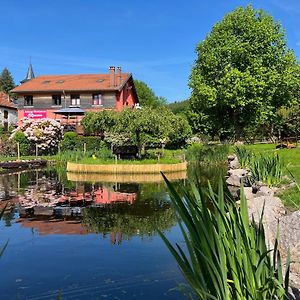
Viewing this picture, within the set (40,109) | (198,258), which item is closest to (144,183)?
(198,258)

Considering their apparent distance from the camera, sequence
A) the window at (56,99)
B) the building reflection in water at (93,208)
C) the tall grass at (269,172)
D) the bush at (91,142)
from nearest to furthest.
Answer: the building reflection in water at (93,208)
the tall grass at (269,172)
the bush at (91,142)
the window at (56,99)

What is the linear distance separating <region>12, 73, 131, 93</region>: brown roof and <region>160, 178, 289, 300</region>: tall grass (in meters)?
Result: 37.8

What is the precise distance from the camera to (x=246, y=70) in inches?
1195

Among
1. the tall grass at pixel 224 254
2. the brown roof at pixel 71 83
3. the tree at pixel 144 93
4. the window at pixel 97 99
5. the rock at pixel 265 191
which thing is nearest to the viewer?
the tall grass at pixel 224 254

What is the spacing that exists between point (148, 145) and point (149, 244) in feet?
89.8

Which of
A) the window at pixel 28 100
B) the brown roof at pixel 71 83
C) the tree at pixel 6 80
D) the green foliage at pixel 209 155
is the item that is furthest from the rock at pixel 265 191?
the tree at pixel 6 80

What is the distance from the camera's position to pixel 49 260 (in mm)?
6660

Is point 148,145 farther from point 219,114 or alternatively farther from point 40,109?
point 40,109

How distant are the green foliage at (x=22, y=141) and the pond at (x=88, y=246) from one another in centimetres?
1692

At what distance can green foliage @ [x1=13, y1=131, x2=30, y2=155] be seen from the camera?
30889mm

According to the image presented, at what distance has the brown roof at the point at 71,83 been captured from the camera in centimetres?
4094

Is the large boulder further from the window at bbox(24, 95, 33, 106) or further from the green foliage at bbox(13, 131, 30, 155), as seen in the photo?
the window at bbox(24, 95, 33, 106)

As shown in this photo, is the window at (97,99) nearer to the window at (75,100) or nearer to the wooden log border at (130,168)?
the window at (75,100)

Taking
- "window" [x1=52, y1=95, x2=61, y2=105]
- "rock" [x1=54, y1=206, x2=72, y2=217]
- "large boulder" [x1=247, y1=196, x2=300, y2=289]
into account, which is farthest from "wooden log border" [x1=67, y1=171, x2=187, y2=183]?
"window" [x1=52, y1=95, x2=61, y2=105]
